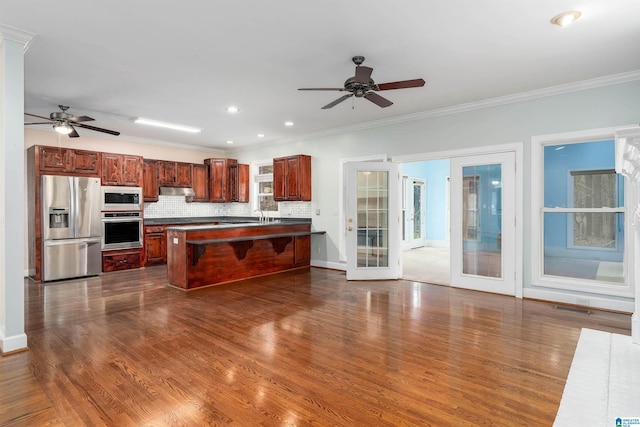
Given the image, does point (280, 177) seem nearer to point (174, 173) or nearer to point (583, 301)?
point (174, 173)

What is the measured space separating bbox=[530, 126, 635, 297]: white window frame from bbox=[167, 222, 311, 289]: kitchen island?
12.9 feet

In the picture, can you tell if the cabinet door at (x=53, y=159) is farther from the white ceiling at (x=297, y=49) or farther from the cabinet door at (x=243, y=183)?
the cabinet door at (x=243, y=183)

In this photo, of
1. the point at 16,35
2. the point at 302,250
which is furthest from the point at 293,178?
the point at 16,35

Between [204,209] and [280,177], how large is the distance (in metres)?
2.70

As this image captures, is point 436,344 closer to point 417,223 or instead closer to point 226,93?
point 226,93

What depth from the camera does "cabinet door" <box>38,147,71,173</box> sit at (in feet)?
19.3

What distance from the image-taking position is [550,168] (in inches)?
185

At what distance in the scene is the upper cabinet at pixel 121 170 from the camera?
21.8 feet

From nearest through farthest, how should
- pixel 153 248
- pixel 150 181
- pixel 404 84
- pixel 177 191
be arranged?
pixel 404 84, pixel 153 248, pixel 150 181, pixel 177 191

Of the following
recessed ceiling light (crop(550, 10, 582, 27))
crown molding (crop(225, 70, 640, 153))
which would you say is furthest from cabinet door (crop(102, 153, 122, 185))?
recessed ceiling light (crop(550, 10, 582, 27))

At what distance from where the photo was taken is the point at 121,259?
265 inches

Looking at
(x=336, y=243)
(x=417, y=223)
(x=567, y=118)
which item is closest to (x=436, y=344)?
(x=567, y=118)

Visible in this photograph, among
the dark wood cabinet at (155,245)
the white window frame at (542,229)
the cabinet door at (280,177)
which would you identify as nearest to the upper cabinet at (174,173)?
the dark wood cabinet at (155,245)

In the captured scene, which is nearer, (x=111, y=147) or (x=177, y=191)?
(x=111, y=147)
